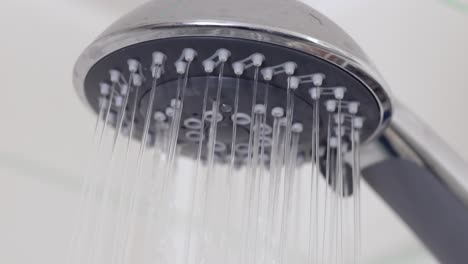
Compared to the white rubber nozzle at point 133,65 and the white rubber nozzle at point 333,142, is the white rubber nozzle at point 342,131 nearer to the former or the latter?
the white rubber nozzle at point 333,142

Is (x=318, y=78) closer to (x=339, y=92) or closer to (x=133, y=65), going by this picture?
(x=339, y=92)

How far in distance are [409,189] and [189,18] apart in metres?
0.24

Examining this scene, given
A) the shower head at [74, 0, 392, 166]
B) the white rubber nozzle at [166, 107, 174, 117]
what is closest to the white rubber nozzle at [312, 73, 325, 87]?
the shower head at [74, 0, 392, 166]

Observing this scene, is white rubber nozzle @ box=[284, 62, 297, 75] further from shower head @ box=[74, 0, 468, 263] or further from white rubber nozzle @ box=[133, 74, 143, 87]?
white rubber nozzle @ box=[133, 74, 143, 87]

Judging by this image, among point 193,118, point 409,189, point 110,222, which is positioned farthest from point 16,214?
point 409,189

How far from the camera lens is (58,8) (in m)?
0.72

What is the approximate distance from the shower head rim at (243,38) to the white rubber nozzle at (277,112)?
5cm

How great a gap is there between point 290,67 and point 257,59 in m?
0.02

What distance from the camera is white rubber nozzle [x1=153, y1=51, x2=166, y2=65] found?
39 centimetres

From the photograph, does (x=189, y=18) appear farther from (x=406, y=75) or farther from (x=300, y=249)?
(x=406, y=75)

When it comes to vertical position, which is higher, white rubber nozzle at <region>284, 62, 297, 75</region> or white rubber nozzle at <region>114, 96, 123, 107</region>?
white rubber nozzle at <region>284, 62, 297, 75</region>

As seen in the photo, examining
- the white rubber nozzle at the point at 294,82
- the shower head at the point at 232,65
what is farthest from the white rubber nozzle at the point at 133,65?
the white rubber nozzle at the point at 294,82

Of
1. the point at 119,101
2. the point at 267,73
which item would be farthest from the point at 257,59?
the point at 119,101

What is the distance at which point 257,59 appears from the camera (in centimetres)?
38
